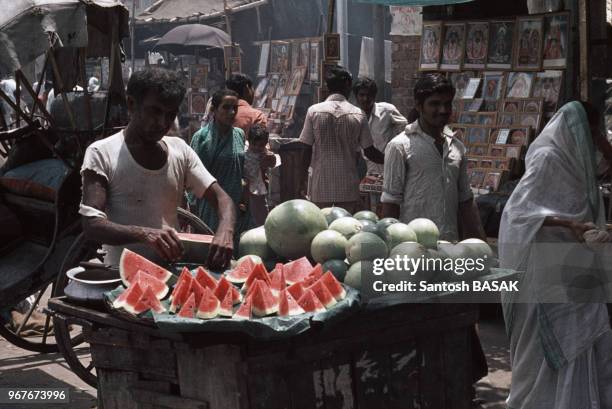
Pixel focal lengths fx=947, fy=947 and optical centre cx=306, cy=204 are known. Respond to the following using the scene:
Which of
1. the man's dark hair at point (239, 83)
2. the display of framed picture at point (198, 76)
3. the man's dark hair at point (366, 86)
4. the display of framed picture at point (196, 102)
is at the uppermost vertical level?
the man's dark hair at point (239, 83)

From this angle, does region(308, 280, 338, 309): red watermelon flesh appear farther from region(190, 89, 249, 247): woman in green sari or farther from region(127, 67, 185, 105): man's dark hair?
region(190, 89, 249, 247): woman in green sari

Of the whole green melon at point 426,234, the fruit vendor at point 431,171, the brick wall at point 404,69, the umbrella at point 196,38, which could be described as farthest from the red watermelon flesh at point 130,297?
the umbrella at point 196,38

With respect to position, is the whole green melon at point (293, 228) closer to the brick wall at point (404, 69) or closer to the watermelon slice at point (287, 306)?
the watermelon slice at point (287, 306)

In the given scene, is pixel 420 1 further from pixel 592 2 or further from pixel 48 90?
pixel 48 90

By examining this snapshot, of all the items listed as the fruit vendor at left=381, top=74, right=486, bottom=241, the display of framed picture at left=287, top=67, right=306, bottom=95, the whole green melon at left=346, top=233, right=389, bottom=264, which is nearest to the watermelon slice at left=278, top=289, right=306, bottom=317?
the whole green melon at left=346, top=233, right=389, bottom=264

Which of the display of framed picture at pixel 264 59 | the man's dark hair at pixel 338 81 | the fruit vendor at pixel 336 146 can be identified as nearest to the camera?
the fruit vendor at pixel 336 146

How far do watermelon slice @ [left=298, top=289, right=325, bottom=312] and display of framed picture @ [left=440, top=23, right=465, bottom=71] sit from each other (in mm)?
5688

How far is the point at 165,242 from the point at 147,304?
0.52 meters

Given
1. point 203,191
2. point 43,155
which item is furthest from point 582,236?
point 43,155

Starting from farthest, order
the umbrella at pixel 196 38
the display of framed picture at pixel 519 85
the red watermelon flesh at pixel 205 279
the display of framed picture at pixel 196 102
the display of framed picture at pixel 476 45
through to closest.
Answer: the display of framed picture at pixel 196 102
the umbrella at pixel 196 38
the display of framed picture at pixel 476 45
the display of framed picture at pixel 519 85
the red watermelon flesh at pixel 205 279

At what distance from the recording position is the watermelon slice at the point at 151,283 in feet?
10.5

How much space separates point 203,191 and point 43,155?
3018mm

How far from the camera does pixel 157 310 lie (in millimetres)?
3094

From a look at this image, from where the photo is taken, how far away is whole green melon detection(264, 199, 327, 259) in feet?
12.1
